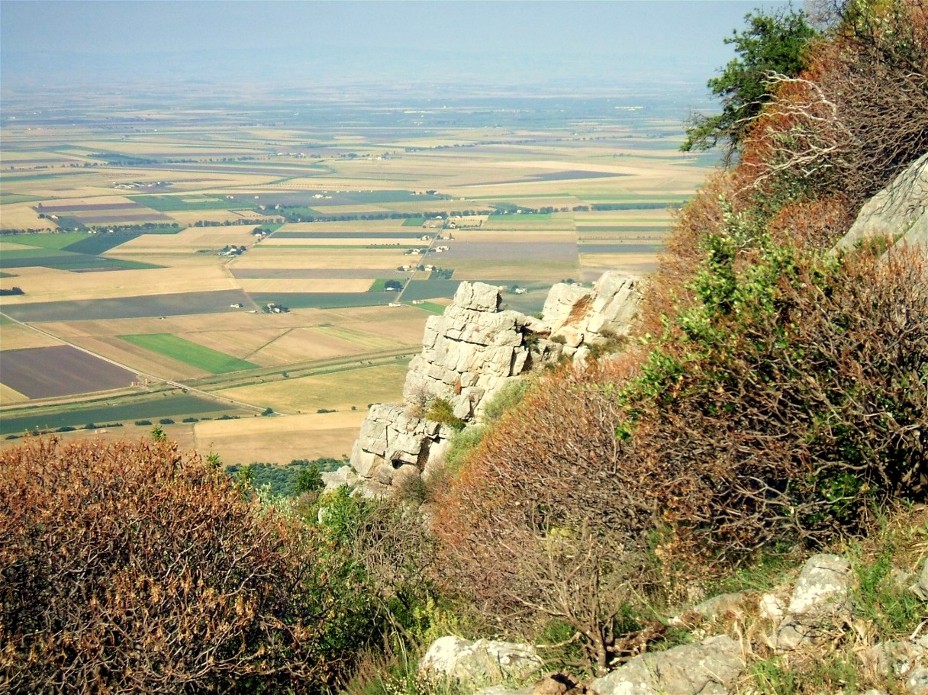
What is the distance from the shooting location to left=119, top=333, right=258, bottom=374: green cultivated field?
75000 mm

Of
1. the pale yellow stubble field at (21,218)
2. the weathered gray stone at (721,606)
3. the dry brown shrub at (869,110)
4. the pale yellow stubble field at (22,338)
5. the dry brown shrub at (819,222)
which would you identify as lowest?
the pale yellow stubble field at (22,338)

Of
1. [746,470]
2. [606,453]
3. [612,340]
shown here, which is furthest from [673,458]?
[612,340]

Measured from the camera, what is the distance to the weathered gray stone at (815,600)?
8992 millimetres

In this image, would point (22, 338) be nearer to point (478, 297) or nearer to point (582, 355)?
point (478, 297)

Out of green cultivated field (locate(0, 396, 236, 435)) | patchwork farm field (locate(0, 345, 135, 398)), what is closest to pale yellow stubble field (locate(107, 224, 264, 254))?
patchwork farm field (locate(0, 345, 135, 398))

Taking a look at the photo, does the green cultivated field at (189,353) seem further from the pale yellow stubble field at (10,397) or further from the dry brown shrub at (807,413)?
the dry brown shrub at (807,413)

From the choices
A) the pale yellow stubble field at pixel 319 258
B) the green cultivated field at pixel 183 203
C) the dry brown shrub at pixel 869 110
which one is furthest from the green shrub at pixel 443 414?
the green cultivated field at pixel 183 203

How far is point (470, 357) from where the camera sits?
1212 inches

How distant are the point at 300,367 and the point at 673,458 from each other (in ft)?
204

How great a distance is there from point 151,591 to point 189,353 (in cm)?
6855

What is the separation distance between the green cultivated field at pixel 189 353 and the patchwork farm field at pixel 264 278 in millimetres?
246

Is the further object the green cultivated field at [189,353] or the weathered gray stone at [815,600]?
the green cultivated field at [189,353]

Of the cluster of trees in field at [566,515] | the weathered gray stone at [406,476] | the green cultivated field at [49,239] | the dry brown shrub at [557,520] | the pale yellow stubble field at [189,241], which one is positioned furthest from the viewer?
the green cultivated field at [49,239]

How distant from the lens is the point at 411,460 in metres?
29.8
